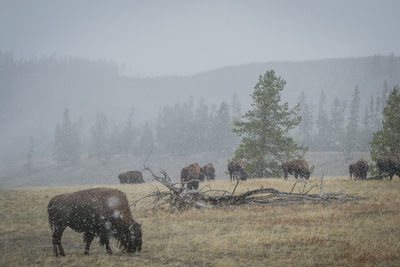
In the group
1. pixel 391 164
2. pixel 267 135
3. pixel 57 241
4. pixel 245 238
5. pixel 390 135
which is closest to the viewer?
pixel 57 241

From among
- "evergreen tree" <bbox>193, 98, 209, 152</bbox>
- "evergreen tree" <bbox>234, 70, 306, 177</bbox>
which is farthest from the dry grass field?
"evergreen tree" <bbox>193, 98, 209, 152</bbox>

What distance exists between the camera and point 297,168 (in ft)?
74.8

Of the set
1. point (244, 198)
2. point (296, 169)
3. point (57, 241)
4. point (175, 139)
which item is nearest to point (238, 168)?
point (296, 169)

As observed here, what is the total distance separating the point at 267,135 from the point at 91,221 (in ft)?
62.0

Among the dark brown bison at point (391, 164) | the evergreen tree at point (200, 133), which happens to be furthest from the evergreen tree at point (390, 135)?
the evergreen tree at point (200, 133)

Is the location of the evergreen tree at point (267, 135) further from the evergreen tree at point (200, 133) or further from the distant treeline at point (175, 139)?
the evergreen tree at point (200, 133)

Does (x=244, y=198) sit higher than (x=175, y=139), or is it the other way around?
(x=244, y=198)

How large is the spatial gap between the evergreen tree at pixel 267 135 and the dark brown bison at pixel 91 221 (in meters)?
17.0

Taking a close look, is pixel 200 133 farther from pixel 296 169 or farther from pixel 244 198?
→ pixel 244 198

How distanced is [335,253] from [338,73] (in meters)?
209

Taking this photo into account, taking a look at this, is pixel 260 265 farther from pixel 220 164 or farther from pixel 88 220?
pixel 220 164

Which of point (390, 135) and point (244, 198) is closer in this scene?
point (244, 198)

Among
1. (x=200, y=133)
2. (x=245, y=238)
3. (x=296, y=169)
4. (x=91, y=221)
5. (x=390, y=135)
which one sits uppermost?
(x=390, y=135)

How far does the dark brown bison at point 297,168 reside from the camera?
22469mm
